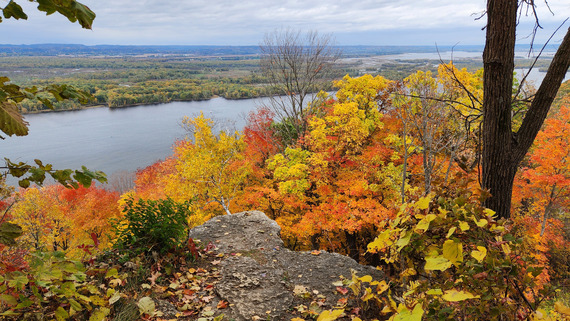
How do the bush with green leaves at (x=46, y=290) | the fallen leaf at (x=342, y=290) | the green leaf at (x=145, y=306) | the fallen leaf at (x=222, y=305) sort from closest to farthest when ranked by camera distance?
the bush with green leaves at (x=46, y=290) < the green leaf at (x=145, y=306) < the fallen leaf at (x=222, y=305) < the fallen leaf at (x=342, y=290)

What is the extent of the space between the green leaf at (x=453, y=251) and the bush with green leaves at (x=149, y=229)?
408 centimetres

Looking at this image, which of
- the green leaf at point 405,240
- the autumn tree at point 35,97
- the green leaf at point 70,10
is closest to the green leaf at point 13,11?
the autumn tree at point 35,97

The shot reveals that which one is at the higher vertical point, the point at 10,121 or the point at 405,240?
the point at 10,121

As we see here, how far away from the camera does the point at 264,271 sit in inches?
210

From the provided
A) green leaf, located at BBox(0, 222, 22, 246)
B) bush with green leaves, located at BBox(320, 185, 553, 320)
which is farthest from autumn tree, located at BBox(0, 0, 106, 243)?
bush with green leaves, located at BBox(320, 185, 553, 320)

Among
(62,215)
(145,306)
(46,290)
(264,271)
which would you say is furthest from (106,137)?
(145,306)

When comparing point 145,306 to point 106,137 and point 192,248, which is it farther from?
point 106,137

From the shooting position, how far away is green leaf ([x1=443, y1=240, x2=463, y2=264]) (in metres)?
1.25

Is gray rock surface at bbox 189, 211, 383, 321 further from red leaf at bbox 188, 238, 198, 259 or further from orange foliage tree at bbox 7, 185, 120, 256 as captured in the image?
orange foliage tree at bbox 7, 185, 120, 256

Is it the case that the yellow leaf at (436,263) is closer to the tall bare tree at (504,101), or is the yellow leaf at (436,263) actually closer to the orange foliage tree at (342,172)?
the tall bare tree at (504,101)

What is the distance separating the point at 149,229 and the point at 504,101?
181 inches

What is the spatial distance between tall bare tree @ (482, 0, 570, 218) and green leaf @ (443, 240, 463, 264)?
1383 millimetres

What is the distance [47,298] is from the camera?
277cm

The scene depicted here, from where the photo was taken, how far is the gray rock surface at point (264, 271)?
4328 millimetres
